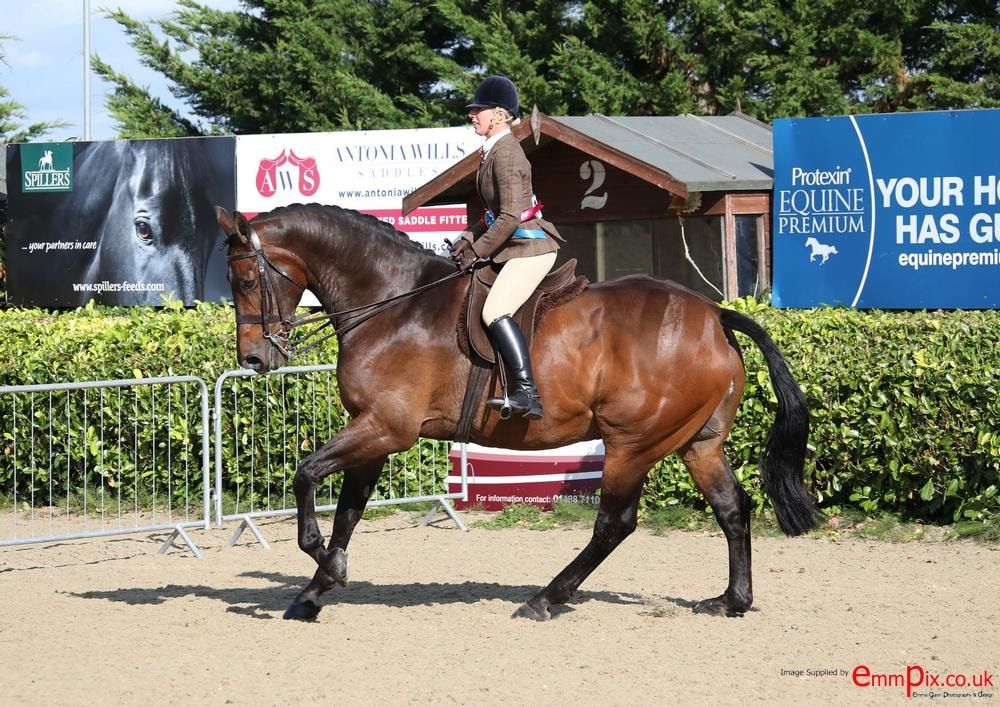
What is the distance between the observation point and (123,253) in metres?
19.2

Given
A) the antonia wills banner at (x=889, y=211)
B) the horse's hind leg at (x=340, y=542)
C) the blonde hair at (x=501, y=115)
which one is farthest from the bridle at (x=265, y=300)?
the antonia wills banner at (x=889, y=211)

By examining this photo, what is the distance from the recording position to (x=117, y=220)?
19203mm

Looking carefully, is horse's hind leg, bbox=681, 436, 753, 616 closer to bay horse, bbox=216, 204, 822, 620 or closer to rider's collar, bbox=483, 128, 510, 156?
bay horse, bbox=216, 204, 822, 620

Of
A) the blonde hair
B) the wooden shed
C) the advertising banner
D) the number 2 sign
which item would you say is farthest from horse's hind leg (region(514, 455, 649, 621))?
the advertising banner

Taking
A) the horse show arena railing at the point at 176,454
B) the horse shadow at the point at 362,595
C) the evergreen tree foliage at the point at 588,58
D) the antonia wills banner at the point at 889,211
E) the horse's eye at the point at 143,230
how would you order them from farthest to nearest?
the evergreen tree foliage at the point at 588,58
the horse's eye at the point at 143,230
the antonia wills banner at the point at 889,211
the horse show arena railing at the point at 176,454
the horse shadow at the point at 362,595

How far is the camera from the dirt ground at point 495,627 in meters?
6.04

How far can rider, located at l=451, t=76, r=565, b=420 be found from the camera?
7.11 meters

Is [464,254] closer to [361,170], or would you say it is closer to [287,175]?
[361,170]

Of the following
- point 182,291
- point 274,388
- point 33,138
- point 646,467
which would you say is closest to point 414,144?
point 182,291

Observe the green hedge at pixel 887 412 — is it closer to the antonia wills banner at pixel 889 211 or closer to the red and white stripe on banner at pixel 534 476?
the red and white stripe on banner at pixel 534 476

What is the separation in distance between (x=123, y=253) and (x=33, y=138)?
45.1 feet

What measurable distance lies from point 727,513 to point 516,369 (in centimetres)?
163

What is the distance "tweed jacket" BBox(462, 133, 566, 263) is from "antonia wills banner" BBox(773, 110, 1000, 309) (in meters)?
6.44

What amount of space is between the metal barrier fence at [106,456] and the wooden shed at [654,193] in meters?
4.77
